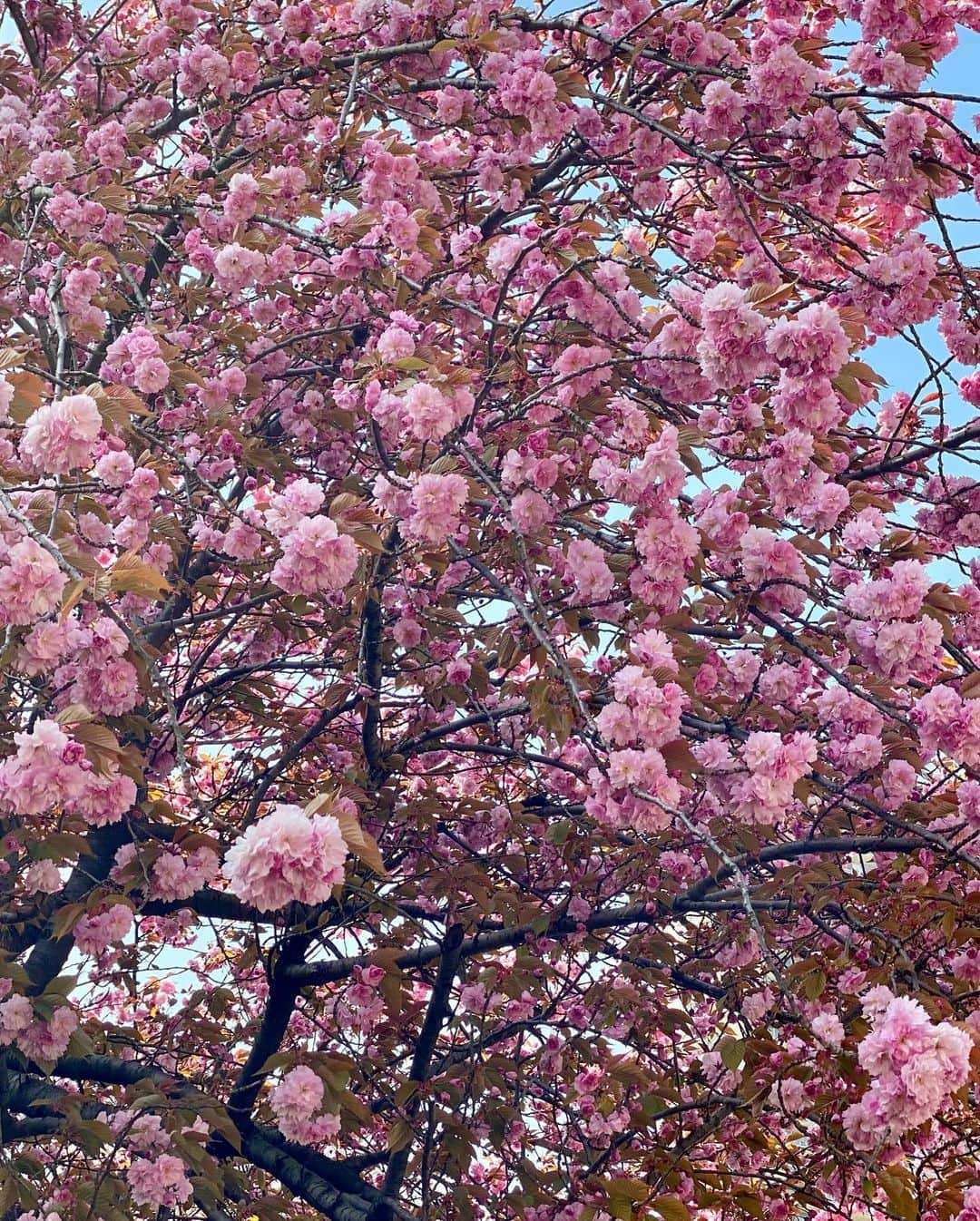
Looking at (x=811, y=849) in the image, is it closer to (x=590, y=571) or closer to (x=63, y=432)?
(x=590, y=571)

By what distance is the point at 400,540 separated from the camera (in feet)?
11.4

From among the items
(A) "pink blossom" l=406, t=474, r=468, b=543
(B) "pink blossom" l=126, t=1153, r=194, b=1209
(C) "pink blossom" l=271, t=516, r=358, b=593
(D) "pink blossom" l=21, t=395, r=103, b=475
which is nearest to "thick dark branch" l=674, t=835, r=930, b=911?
(A) "pink blossom" l=406, t=474, r=468, b=543

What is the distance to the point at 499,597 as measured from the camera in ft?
10.7

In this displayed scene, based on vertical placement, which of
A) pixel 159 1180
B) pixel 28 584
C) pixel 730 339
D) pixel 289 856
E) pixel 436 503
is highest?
pixel 730 339

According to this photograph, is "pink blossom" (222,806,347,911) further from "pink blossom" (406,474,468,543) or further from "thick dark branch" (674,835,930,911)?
"thick dark branch" (674,835,930,911)

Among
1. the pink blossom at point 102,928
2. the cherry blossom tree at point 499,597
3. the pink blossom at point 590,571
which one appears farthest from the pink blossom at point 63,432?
the pink blossom at point 102,928

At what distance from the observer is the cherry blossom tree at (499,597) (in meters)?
2.51

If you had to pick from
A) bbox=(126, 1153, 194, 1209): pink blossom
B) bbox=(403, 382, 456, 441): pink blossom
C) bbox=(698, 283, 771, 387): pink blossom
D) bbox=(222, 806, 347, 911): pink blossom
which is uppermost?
bbox=(698, 283, 771, 387): pink blossom

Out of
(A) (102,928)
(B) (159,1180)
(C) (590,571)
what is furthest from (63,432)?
(B) (159,1180)

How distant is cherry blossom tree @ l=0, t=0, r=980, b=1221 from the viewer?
2506mm

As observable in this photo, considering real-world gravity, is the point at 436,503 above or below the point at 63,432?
above

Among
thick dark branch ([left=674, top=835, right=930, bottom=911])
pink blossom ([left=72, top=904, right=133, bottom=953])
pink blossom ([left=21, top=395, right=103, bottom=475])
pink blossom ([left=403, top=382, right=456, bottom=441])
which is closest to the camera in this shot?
pink blossom ([left=21, top=395, right=103, bottom=475])

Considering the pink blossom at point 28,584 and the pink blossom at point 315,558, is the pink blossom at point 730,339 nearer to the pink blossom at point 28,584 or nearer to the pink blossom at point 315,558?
the pink blossom at point 315,558

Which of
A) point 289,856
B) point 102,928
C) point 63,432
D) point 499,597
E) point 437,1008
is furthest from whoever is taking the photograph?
point 437,1008
